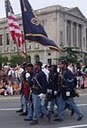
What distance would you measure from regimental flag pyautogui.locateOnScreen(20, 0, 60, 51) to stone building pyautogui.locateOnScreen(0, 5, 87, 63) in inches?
3016

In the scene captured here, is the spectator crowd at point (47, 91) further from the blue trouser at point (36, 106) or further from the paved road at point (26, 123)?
the paved road at point (26, 123)

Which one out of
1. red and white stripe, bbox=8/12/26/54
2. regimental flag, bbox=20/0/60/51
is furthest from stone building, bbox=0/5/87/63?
regimental flag, bbox=20/0/60/51

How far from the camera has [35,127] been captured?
11.5m

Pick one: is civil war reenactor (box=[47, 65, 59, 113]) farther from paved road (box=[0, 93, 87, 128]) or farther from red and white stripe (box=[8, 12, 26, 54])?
red and white stripe (box=[8, 12, 26, 54])

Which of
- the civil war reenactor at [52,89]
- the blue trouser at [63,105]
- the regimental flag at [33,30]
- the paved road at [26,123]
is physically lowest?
the paved road at [26,123]

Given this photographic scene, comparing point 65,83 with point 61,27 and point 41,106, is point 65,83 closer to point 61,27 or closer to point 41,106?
point 41,106

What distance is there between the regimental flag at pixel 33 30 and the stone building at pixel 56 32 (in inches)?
3016

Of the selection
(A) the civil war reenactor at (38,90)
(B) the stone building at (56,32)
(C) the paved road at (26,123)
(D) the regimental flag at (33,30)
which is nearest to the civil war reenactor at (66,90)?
(C) the paved road at (26,123)

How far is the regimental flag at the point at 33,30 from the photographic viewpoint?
44.0 ft

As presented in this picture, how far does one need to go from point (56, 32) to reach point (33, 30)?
283 ft

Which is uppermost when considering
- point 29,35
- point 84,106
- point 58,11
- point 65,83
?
point 58,11

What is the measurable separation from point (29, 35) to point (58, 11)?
286 ft

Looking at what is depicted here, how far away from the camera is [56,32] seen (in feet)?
326

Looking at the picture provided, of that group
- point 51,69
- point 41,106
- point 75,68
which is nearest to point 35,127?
point 41,106
